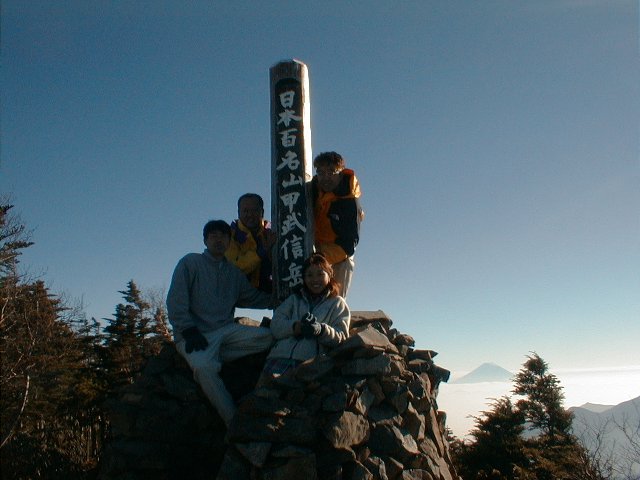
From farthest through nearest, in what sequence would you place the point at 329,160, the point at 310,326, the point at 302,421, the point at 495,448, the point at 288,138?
the point at 495,448 → the point at 288,138 → the point at 329,160 → the point at 310,326 → the point at 302,421

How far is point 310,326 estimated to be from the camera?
4.15m

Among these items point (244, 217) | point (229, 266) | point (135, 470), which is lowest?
point (135, 470)

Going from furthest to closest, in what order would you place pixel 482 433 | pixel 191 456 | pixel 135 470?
pixel 482 433, pixel 191 456, pixel 135 470

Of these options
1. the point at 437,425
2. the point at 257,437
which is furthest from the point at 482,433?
the point at 257,437

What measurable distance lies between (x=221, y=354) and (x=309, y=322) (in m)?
1.30

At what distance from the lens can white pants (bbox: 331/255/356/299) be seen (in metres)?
5.75

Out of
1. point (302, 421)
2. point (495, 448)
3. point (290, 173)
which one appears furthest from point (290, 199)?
point (495, 448)

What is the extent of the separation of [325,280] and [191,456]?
2.12 meters

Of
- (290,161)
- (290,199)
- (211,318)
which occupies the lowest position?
(211,318)

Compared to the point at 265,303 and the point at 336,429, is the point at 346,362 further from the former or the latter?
the point at 265,303

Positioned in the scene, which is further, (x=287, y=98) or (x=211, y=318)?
(x=287, y=98)

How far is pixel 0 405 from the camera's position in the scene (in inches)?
557

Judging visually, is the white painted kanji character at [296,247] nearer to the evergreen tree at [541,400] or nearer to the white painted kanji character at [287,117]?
the white painted kanji character at [287,117]

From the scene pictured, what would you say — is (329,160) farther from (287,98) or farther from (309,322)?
(309,322)
